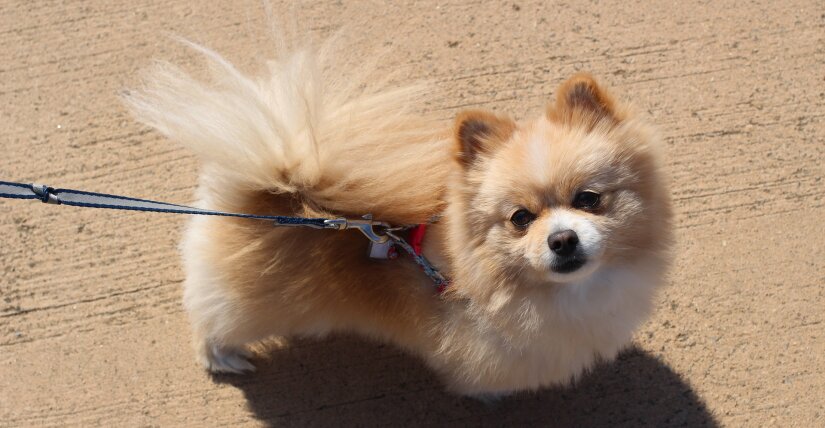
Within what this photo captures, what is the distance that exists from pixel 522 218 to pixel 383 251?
58cm

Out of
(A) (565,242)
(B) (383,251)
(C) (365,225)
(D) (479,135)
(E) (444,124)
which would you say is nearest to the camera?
(A) (565,242)

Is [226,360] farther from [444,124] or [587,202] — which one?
[587,202]

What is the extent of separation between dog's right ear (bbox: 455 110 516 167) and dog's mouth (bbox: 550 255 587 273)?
459mm

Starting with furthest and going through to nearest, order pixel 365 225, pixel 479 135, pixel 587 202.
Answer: pixel 365 225, pixel 479 135, pixel 587 202

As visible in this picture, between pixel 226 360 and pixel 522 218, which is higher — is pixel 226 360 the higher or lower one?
the lower one

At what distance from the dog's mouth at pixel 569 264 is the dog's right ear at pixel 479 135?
0.46 m

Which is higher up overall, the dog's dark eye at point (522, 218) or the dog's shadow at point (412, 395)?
the dog's dark eye at point (522, 218)

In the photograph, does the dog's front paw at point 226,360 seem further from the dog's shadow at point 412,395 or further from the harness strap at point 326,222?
the harness strap at point 326,222

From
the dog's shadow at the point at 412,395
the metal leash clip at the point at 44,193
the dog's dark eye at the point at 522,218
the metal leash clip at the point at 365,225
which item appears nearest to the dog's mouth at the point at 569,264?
the dog's dark eye at the point at 522,218

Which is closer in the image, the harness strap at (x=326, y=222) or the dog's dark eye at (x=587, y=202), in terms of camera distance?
the dog's dark eye at (x=587, y=202)

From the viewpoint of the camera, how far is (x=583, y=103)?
226cm

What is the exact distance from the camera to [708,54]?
362cm

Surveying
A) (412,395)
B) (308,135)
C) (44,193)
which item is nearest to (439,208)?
(308,135)

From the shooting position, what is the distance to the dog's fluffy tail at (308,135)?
2.26 meters
